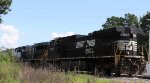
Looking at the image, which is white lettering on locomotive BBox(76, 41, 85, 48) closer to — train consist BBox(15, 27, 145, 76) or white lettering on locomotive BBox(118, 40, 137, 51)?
train consist BBox(15, 27, 145, 76)

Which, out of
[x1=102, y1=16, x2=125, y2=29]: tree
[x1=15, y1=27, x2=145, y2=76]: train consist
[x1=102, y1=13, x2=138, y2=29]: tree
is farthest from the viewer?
[x1=102, y1=16, x2=125, y2=29]: tree

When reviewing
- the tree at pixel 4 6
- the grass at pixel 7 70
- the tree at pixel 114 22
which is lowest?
the grass at pixel 7 70

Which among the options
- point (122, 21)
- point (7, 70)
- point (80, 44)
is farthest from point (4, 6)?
point (122, 21)

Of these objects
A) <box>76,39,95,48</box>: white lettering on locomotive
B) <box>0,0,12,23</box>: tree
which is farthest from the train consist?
<box>0,0,12,23</box>: tree

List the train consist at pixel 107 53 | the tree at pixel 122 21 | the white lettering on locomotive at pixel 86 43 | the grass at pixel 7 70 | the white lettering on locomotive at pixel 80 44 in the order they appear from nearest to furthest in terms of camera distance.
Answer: the grass at pixel 7 70, the train consist at pixel 107 53, the white lettering on locomotive at pixel 86 43, the white lettering on locomotive at pixel 80 44, the tree at pixel 122 21

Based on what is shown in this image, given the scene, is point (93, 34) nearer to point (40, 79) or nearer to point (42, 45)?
point (42, 45)

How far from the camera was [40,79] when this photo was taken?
11.0m

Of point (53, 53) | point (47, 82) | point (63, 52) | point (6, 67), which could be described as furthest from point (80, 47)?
point (47, 82)

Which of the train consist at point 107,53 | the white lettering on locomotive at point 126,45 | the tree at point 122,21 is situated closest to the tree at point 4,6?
the train consist at point 107,53

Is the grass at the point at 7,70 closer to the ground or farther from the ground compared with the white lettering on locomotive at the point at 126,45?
closer to the ground

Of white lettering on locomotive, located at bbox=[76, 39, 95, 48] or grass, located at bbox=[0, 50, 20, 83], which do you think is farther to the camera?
white lettering on locomotive, located at bbox=[76, 39, 95, 48]

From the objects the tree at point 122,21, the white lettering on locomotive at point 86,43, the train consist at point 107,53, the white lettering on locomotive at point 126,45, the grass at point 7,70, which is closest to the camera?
the grass at point 7,70

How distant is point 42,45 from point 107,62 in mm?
13592

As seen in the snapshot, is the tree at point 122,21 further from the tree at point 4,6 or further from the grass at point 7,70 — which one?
the grass at point 7,70
